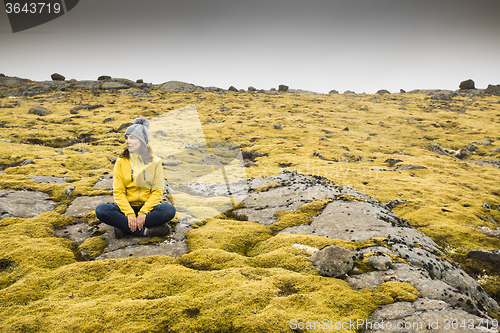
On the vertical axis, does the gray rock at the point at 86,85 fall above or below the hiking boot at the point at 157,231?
above

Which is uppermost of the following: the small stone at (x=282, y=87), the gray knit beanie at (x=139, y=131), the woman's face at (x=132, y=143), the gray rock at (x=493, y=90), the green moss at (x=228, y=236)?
the small stone at (x=282, y=87)

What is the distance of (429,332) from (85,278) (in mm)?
7932

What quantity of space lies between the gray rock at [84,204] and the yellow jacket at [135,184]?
2.93m

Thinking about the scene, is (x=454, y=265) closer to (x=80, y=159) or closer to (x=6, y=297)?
(x=6, y=297)

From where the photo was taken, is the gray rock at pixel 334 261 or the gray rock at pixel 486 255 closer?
the gray rock at pixel 334 261

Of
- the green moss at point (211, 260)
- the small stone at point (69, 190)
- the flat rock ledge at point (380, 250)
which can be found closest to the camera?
the flat rock ledge at point (380, 250)

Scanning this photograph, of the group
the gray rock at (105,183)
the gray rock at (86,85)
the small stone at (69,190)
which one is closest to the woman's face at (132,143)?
the gray rock at (105,183)

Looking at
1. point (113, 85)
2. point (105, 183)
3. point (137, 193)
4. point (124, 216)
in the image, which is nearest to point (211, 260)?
point (124, 216)

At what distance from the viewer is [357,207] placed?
1033cm

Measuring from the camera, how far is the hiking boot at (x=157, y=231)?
28.3 ft

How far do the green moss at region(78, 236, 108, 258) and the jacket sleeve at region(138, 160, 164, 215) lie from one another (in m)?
1.66

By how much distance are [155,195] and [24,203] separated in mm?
6296

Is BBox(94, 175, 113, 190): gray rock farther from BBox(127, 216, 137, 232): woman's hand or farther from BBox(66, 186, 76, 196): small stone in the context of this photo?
BBox(127, 216, 137, 232): woman's hand

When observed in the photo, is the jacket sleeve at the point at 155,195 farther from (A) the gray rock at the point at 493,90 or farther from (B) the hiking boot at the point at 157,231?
(A) the gray rock at the point at 493,90
